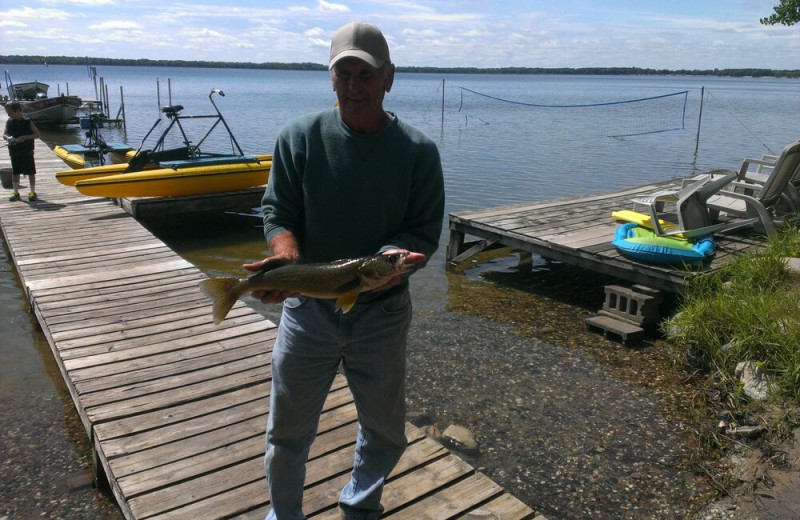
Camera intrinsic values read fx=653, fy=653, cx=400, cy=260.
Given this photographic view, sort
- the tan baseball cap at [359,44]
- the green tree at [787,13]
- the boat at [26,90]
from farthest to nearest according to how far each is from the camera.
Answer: the boat at [26,90]
the green tree at [787,13]
the tan baseball cap at [359,44]

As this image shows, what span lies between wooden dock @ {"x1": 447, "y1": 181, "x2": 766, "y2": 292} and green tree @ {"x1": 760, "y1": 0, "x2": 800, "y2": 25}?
370 centimetres

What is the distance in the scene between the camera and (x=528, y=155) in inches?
936

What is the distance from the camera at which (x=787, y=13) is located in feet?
34.4

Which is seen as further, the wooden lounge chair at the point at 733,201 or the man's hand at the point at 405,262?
the wooden lounge chair at the point at 733,201

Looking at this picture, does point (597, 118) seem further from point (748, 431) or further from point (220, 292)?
point (220, 292)

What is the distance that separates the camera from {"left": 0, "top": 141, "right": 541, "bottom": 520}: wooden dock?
3.54m

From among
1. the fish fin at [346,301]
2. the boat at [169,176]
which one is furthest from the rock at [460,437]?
the boat at [169,176]

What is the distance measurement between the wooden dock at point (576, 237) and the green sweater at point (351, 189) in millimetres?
5479

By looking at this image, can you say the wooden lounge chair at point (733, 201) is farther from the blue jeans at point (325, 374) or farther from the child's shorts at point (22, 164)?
the child's shorts at point (22, 164)

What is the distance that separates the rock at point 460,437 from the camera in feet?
17.0

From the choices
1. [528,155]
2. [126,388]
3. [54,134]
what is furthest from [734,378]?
[54,134]

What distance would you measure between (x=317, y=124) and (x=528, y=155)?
72.0 ft

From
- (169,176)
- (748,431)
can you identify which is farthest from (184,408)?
(169,176)

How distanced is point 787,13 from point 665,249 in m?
5.74
